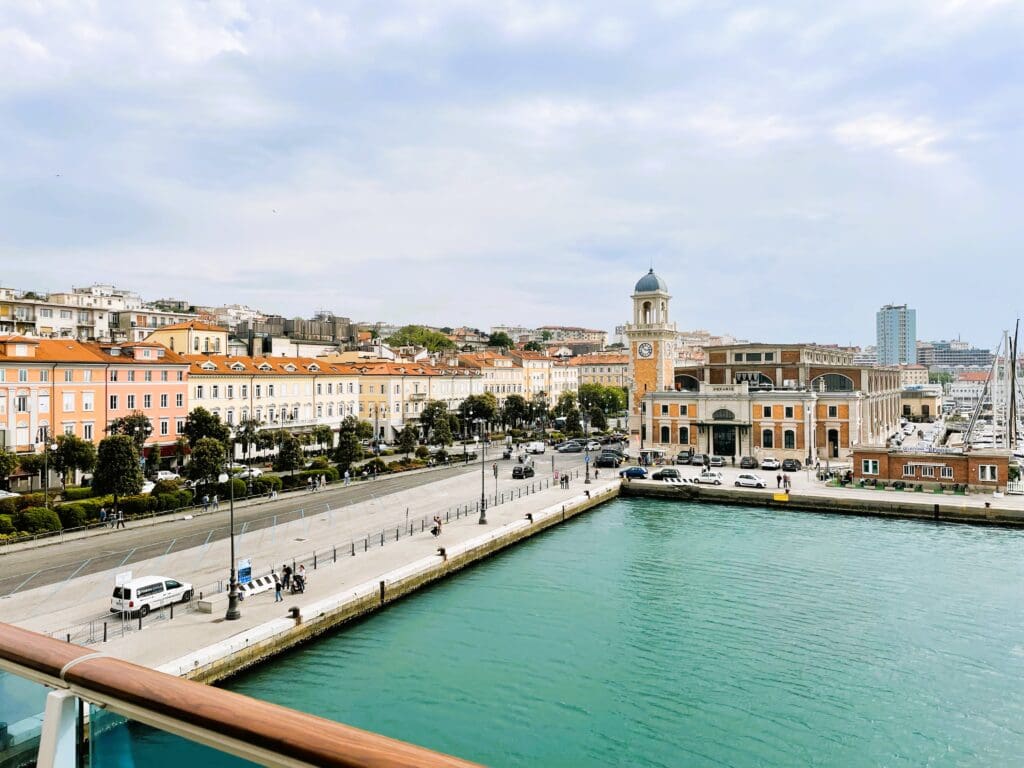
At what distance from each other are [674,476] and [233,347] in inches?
1803

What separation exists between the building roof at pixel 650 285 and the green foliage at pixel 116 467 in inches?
1607

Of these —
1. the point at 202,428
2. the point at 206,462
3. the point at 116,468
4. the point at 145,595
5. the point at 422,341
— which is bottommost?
the point at 145,595

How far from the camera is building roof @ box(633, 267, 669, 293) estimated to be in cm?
5947

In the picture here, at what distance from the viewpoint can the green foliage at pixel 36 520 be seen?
27.1m

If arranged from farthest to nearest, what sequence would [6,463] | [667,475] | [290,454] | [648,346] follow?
[648,346] → [667,475] → [290,454] → [6,463]

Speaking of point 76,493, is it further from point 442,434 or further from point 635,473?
point 635,473

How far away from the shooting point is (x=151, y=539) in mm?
27766

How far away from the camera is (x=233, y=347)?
69938 millimetres

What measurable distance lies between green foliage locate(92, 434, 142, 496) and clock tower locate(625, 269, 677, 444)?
38.3 m

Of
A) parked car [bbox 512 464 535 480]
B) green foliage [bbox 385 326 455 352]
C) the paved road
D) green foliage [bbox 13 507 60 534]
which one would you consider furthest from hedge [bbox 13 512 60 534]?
green foliage [bbox 385 326 455 352]

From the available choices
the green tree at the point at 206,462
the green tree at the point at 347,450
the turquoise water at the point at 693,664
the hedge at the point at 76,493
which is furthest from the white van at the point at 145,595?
the green tree at the point at 347,450

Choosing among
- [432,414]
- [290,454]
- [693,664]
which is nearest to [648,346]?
[432,414]

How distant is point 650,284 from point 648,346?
5.19 metres

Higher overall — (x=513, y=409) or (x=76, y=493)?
(x=513, y=409)
